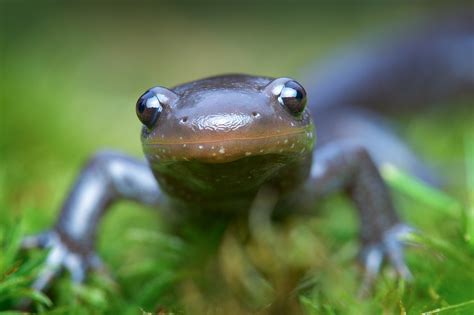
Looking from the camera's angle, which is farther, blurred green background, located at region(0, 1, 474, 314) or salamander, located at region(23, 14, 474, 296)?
blurred green background, located at region(0, 1, 474, 314)

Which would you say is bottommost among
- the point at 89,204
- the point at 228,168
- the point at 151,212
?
the point at 151,212

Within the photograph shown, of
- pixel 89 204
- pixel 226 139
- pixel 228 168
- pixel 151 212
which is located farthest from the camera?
pixel 151 212

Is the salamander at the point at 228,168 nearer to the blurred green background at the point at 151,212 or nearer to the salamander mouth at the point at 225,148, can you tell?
the salamander mouth at the point at 225,148

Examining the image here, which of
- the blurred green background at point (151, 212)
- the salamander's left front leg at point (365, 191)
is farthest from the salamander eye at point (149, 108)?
the salamander's left front leg at point (365, 191)

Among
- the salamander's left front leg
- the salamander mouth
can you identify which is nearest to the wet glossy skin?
the salamander mouth

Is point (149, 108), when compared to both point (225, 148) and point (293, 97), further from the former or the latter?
point (293, 97)

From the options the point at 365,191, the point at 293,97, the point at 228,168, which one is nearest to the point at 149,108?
the point at 228,168

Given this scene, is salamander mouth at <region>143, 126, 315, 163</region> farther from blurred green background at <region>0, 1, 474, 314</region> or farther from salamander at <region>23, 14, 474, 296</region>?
blurred green background at <region>0, 1, 474, 314</region>
